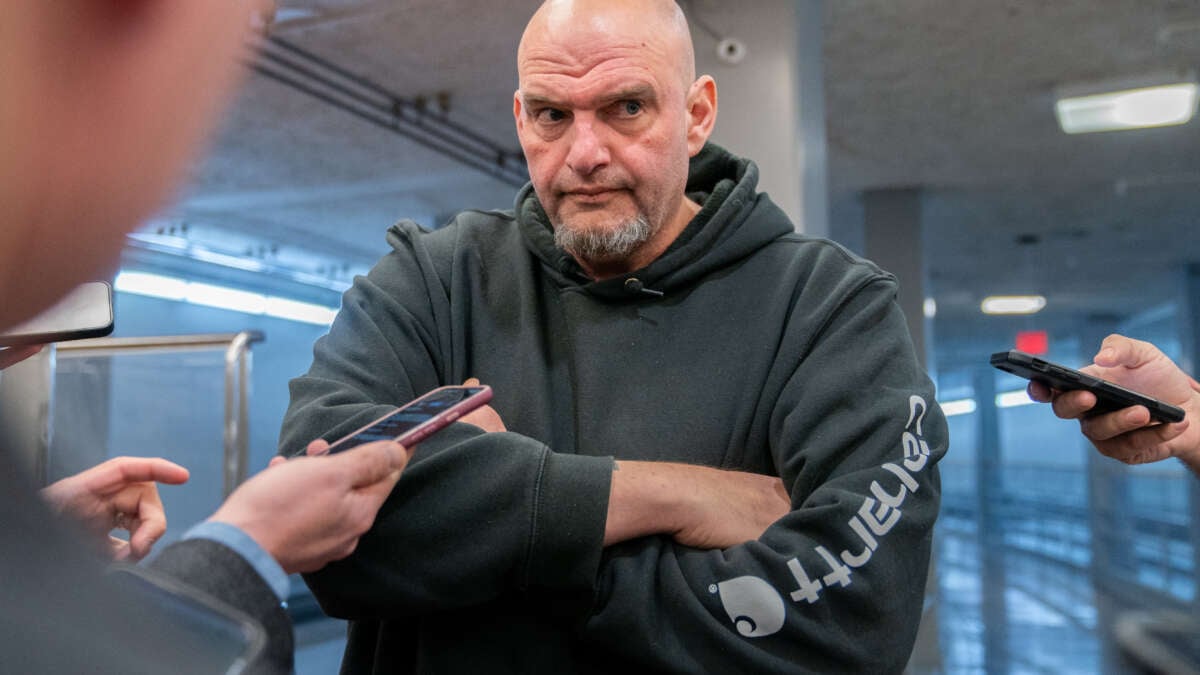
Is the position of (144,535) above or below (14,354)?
below

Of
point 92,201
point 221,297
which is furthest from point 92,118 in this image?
point 221,297

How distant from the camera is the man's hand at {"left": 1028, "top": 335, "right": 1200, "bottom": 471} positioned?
1.68 m

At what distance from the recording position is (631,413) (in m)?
1.58

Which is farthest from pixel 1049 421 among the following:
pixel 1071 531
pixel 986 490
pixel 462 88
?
pixel 462 88

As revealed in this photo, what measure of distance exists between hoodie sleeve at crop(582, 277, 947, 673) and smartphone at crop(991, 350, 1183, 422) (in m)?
0.20

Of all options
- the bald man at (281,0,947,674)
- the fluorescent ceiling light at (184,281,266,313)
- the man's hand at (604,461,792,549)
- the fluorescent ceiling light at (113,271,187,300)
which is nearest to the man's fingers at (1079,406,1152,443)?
the bald man at (281,0,947,674)

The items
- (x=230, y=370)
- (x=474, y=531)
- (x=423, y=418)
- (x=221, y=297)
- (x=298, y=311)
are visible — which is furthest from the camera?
(x=298, y=311)

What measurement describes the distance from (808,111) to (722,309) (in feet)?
11.7

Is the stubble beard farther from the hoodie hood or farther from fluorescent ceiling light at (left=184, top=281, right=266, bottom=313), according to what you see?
fluorescent ceiling light at (left=184, top=281, right=266, bottom=313)

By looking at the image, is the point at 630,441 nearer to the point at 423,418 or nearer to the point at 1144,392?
the point at 423,418

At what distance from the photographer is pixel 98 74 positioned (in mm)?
512

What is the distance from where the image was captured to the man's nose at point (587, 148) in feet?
5.48

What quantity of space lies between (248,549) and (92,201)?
11.9 inches

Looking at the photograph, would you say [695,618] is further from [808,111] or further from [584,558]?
[808,111]
